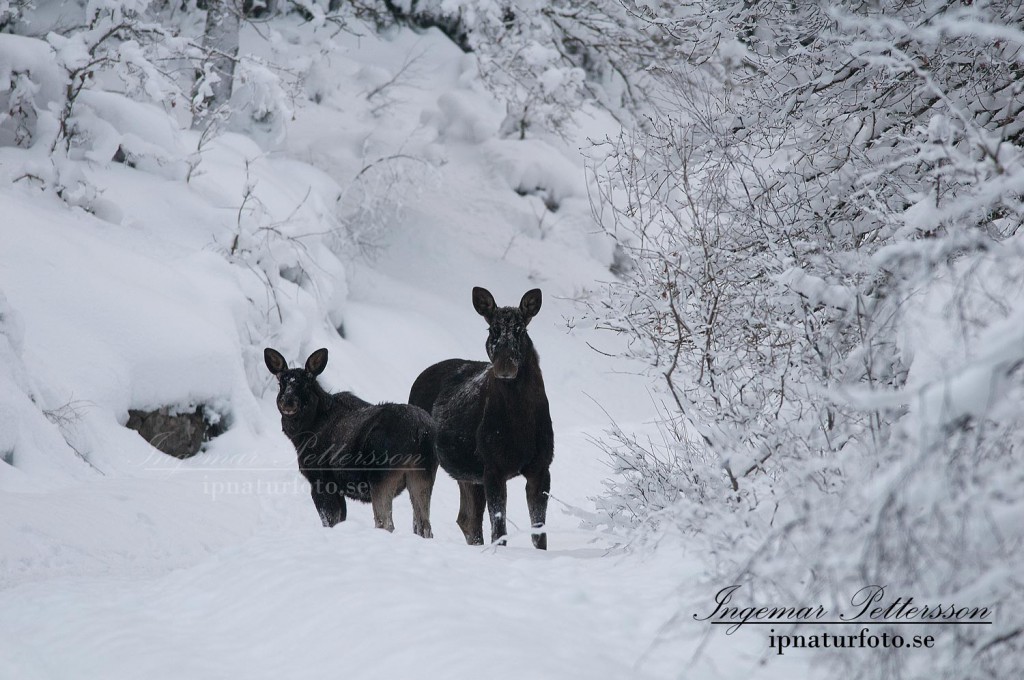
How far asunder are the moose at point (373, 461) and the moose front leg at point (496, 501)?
856 mm

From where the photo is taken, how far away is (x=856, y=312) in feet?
12.1

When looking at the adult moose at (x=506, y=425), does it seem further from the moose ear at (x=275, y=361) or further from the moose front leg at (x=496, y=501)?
the moose ear at (x=275, y=361)

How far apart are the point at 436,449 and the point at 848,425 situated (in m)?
4.45

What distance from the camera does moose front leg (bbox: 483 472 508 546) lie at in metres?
7.34

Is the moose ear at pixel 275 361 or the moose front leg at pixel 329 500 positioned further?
the moose ear at pixel 275 361

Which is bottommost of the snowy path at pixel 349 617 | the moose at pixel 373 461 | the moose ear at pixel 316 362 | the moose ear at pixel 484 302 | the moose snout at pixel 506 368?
the snowy path at pixel 349 617

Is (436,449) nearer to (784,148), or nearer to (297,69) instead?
(784,148)

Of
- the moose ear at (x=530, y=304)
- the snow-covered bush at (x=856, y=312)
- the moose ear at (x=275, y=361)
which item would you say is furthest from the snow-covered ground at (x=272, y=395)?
the moose ear at (x=275, y=361)

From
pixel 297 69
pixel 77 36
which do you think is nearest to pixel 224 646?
pixel 77 36

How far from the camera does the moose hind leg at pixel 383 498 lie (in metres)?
8.01

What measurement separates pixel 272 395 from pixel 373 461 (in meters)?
6.28

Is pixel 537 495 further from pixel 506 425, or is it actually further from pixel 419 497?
pixel 419 497

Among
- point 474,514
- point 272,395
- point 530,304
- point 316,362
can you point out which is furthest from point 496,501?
point 272,395

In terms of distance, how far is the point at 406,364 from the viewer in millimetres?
17328
